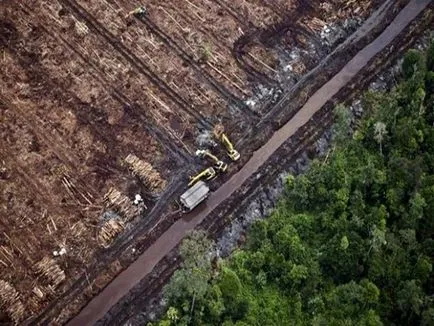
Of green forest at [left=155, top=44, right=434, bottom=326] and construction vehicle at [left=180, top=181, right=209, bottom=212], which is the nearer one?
green forest at [left=155, top=44, right=434, bottom=326]

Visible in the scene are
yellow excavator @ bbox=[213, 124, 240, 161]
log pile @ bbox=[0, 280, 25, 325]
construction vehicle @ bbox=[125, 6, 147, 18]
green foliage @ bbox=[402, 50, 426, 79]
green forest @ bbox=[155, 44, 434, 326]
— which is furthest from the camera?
construction vehicle @ bbox=[125, 6, 147, 18]

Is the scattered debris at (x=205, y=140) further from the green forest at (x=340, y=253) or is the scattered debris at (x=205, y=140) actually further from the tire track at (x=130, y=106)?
the green forest at (x=340, y=253)

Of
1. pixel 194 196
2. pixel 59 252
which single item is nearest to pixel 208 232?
pixel 194 196

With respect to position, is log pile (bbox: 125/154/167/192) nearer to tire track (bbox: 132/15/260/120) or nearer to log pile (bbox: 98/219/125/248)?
log pile (bbox: 98/219/125/248)

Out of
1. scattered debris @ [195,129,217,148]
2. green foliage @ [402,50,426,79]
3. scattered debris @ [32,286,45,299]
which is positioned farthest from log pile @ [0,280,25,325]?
green foliage @ [402,50,426,79]

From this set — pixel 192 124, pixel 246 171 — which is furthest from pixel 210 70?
pixel 246 171

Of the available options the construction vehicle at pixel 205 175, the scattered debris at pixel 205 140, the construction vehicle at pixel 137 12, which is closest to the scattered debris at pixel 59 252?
the construction vehicle at pixel 205 175

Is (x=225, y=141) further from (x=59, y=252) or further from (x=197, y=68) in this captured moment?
(x=59, y=252)
